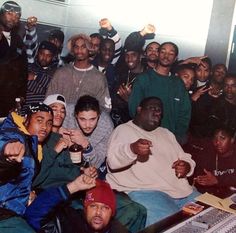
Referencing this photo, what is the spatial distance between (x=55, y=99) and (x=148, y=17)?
0.57 m

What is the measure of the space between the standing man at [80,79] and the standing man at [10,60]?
0.16 meters

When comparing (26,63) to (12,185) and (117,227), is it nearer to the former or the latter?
(12,185)

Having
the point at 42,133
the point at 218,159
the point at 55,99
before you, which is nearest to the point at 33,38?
the point at 55,99

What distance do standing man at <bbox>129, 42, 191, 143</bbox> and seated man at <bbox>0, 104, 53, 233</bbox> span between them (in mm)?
517

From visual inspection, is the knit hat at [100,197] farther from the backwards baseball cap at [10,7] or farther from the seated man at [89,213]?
the backwards baseball cap at [10,7]

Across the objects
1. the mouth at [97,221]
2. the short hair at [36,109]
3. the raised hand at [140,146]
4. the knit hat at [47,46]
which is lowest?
the mouth at [97,221]

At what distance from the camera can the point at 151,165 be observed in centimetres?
178

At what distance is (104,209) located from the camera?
1385 millimetres

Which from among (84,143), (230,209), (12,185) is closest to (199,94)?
(84,143)

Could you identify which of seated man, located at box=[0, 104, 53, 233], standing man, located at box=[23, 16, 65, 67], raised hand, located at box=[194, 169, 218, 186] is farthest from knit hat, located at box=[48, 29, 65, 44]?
raised hand, located at box=[194, 169, 218, 186]

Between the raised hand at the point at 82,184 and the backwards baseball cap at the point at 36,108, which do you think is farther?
the backwards baseball cap at the point at 36,108

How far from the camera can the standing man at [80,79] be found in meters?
1.82

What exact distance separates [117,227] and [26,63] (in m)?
0.83

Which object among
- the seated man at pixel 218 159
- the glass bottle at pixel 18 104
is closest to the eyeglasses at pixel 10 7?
the glass bottle at pixel 18 104
